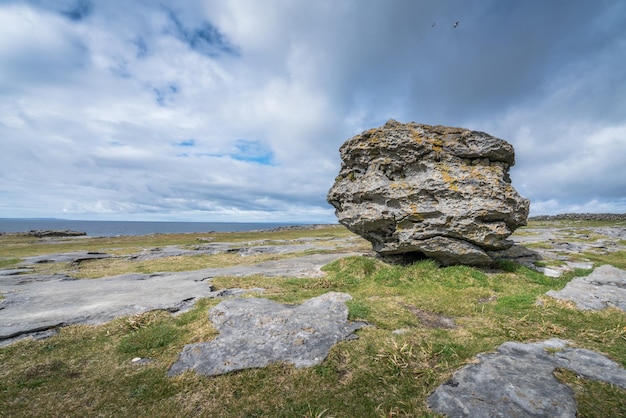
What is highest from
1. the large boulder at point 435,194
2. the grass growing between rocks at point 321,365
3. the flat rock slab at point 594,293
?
the large boulder at point 435,194

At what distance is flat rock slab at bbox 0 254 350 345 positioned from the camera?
1254 cm

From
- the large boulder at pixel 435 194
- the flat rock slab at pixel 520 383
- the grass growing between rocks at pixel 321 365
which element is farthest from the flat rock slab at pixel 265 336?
the large boulder at pixel 435 194

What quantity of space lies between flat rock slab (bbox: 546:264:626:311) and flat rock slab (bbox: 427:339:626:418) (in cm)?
584

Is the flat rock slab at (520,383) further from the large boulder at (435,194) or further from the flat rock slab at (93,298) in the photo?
the flat rock slab at (93,298)

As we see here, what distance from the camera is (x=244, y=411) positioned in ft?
22.5

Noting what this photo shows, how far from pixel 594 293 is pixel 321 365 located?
1440 centimetres

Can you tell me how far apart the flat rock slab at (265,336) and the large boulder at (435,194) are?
9.30m

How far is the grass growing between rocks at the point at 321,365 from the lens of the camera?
274 inches

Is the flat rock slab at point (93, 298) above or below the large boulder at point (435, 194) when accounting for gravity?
below

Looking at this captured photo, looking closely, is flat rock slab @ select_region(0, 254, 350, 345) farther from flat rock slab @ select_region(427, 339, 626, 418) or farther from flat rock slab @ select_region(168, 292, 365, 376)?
flat rock slab @ select_region(427, 339, 626, 418)

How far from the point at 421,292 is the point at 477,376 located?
837 centimetres

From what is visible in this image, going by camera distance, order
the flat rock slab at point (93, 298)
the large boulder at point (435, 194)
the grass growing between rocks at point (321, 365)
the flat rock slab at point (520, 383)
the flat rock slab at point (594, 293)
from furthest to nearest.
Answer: the large boulder at point (435, 194)
the flat rock slab at point (594, 293)
the flat rock slab at point (93, 298)
the grass growing between rocks at point (321, 365)
the flat rock slab at point (520, 383)

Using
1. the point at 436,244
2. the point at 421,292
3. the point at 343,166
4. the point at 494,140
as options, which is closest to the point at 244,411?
the point at 421,292

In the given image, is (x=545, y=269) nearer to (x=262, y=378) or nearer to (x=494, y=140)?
(x=494, y=140)
